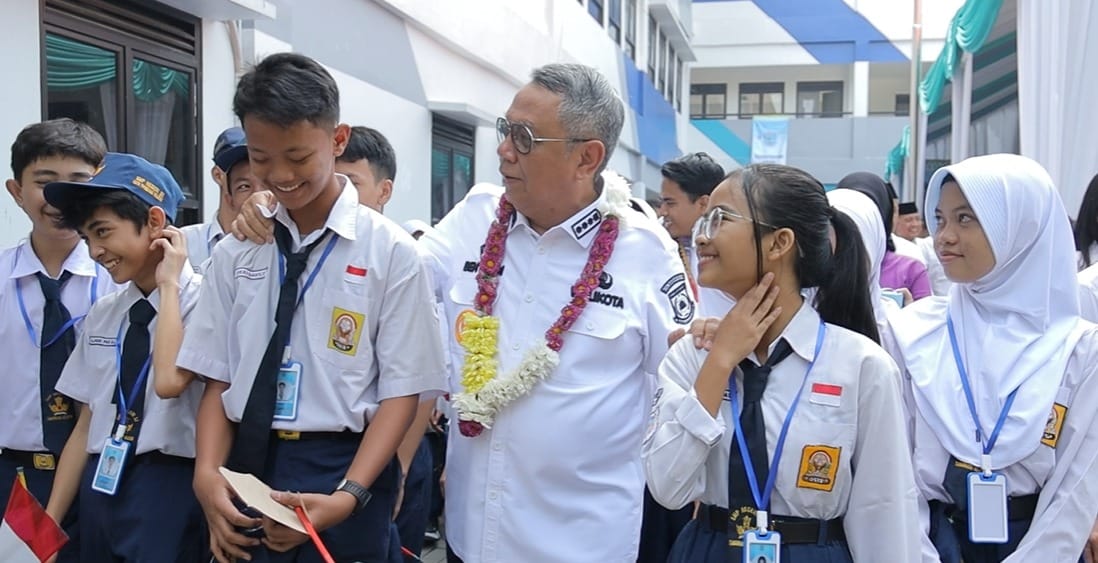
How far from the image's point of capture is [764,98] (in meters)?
31.6

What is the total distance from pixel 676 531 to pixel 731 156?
2586 centimetres

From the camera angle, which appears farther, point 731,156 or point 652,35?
point 731,156

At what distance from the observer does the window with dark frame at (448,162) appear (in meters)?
10.4

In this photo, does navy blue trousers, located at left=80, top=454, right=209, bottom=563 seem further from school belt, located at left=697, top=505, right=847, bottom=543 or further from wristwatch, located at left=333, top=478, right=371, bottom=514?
school belt, located at left=697, top=505, right=847, bottom=543

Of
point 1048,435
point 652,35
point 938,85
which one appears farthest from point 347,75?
point 652,35

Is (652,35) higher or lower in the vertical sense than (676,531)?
higher

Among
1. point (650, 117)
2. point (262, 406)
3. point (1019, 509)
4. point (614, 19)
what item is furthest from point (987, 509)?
point (650, 117)

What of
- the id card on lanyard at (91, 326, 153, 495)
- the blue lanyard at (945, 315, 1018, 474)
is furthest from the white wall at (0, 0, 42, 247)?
the blue lanyard at (945, 315, 1018, 474)

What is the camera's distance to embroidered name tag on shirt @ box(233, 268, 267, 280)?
7.27ft

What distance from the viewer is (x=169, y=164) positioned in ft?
19.1

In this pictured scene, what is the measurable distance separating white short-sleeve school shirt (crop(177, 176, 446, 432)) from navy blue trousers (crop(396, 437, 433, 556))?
5.09 ft

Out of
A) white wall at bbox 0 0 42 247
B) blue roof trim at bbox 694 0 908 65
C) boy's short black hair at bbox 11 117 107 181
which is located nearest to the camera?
boy's short black hair at bbox 11 117 107 181

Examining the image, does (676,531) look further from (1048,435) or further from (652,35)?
(652,35)

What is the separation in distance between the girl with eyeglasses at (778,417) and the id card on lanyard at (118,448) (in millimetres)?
1370
